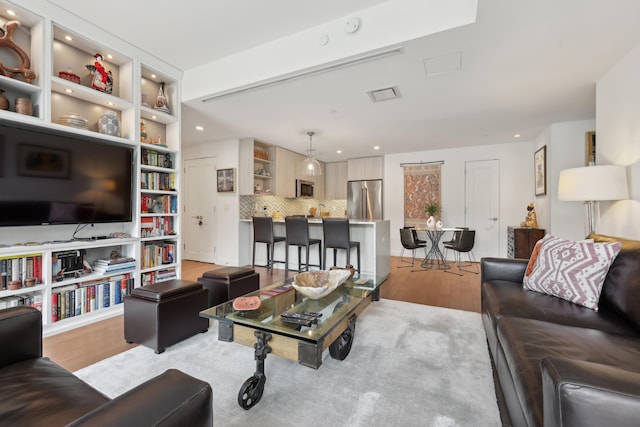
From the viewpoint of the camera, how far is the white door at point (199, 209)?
18.7 feet

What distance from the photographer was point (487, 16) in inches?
80.7

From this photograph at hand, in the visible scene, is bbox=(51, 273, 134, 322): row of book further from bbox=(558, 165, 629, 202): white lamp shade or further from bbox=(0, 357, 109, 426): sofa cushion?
bbox=(558, 165, 629, 202): white lamp shade

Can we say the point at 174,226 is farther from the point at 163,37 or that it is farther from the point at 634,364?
the point at 634,364

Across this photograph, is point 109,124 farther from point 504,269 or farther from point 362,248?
point 504,269

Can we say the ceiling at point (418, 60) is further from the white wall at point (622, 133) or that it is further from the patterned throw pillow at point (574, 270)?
the patterned throw pillow at point (574, 270)

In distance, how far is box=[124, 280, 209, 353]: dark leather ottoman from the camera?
2.02 metres

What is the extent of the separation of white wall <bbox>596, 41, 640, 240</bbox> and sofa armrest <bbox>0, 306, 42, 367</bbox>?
166 inches

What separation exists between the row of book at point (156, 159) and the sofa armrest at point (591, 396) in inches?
152

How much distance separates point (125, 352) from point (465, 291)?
3804 mm

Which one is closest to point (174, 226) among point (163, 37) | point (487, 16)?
point (163, 37)

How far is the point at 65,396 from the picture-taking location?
94cm

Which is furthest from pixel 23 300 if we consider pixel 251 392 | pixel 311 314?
pixel 311 314

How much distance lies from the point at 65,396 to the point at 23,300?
7.02 feet

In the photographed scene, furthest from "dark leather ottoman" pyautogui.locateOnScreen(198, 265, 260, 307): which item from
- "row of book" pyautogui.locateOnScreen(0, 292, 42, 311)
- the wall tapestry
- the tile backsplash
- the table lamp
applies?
the wall tapestry
